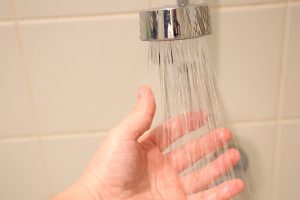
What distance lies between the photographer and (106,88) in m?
0.52

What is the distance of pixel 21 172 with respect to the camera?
571mm

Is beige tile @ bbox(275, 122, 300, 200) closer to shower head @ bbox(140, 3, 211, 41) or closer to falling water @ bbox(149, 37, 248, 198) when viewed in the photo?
falling water @ bbox(149, 37, 248, 198)

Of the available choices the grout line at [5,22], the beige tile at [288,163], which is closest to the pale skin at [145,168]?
the beige tile at [288,163]

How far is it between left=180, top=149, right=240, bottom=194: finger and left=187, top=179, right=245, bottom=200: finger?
0.06 feet

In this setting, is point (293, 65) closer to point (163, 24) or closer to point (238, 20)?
point (238, 20)

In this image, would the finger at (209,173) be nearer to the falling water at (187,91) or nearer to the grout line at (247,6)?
the falling water at (187,91)

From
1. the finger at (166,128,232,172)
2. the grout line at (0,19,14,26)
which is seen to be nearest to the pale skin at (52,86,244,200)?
the finger at (166,128,232,172)

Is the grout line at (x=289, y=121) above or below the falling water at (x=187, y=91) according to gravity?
below

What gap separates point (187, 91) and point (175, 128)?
0.27 feet

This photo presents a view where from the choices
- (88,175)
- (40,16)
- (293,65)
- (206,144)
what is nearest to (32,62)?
(40,16)

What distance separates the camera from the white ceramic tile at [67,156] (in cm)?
55

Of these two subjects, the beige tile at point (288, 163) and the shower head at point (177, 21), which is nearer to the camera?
the shower head at point (177, 21)

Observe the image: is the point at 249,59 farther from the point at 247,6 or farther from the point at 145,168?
the point at 145,168

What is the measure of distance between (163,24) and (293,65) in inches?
10.7
